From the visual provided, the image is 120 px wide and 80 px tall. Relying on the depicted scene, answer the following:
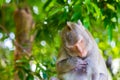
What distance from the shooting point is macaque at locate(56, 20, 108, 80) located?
100 cm

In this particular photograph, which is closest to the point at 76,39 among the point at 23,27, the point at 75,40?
the point at 75,40

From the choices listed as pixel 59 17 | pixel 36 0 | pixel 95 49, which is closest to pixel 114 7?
pixel 59 17

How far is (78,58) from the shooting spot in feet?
3.34

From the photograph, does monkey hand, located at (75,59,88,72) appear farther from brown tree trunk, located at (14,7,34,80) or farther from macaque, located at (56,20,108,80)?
brown tree trunk, located at (14,7,34,80)

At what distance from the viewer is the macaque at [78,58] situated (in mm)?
1001

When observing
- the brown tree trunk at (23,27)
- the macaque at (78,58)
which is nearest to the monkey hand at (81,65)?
the macaque at (78,58)

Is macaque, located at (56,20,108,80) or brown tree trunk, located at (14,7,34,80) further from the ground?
brown tree trunk, located at (14,7,34,80)

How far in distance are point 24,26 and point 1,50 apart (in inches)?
30.8

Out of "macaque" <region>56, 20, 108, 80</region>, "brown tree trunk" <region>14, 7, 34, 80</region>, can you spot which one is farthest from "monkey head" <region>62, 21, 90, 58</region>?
"brown tree trunk" <region>14, 7, 34, 80</region>

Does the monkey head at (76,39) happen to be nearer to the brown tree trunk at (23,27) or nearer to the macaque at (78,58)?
the macaque at (78,58)

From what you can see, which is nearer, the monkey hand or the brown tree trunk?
the monkey hand

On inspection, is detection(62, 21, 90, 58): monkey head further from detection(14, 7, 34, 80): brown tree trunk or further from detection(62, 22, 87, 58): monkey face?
detection(14, 7, 34, 80): brown tree trunk

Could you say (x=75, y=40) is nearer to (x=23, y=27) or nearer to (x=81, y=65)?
(x=81, y=65)

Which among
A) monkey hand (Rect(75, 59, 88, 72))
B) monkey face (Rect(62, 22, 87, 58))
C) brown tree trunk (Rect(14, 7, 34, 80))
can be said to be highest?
brown tree trunk (Rect(14, 7, 34, 80))
